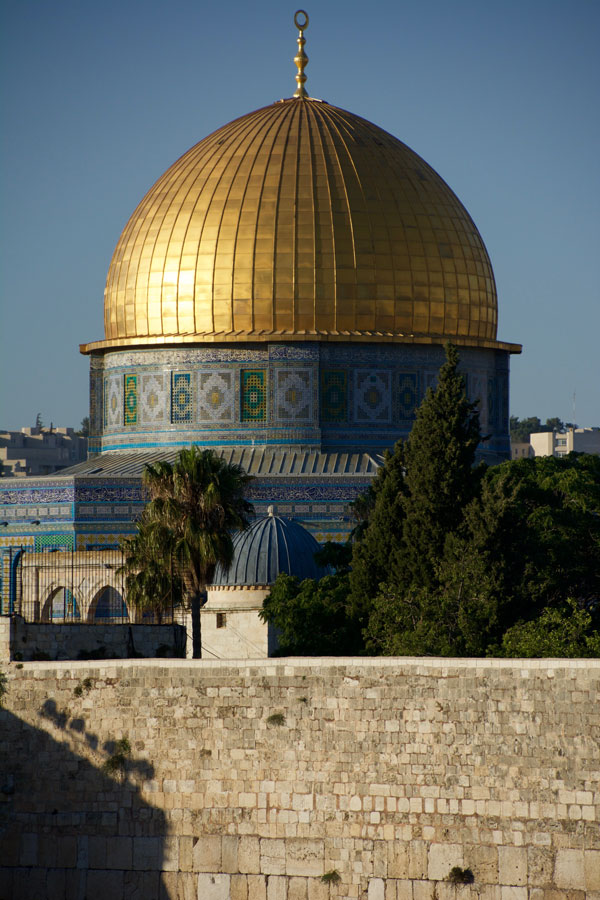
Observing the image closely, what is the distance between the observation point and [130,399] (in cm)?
3938

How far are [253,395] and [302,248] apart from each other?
9.29ft

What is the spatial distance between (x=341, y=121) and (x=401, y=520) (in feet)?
50.7

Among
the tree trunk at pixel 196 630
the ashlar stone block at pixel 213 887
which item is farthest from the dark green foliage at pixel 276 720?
the tree trunk at pixel 196 630

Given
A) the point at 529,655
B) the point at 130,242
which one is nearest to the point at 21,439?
the point at 130,242

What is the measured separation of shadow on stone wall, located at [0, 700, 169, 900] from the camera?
21.5 meters

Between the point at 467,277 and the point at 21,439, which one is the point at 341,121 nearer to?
the point at 467,277

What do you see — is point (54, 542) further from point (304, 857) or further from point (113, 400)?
point (304, 857)

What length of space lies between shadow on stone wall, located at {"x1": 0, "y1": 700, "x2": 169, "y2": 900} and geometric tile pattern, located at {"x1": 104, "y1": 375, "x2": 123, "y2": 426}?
1755cm

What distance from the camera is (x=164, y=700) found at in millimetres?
21719

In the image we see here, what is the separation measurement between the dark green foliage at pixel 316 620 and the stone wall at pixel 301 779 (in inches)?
166

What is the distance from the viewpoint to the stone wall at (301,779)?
773 inches

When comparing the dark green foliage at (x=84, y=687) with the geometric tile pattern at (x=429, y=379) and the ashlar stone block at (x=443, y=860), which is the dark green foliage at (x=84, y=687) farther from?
the geometric tile pattern at (x=429, y=379)

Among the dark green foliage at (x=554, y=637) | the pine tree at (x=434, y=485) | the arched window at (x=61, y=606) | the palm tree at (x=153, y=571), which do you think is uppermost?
the pine tree at (x=434, y=485)

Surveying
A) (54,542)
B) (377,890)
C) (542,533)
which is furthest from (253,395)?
(377,890)
